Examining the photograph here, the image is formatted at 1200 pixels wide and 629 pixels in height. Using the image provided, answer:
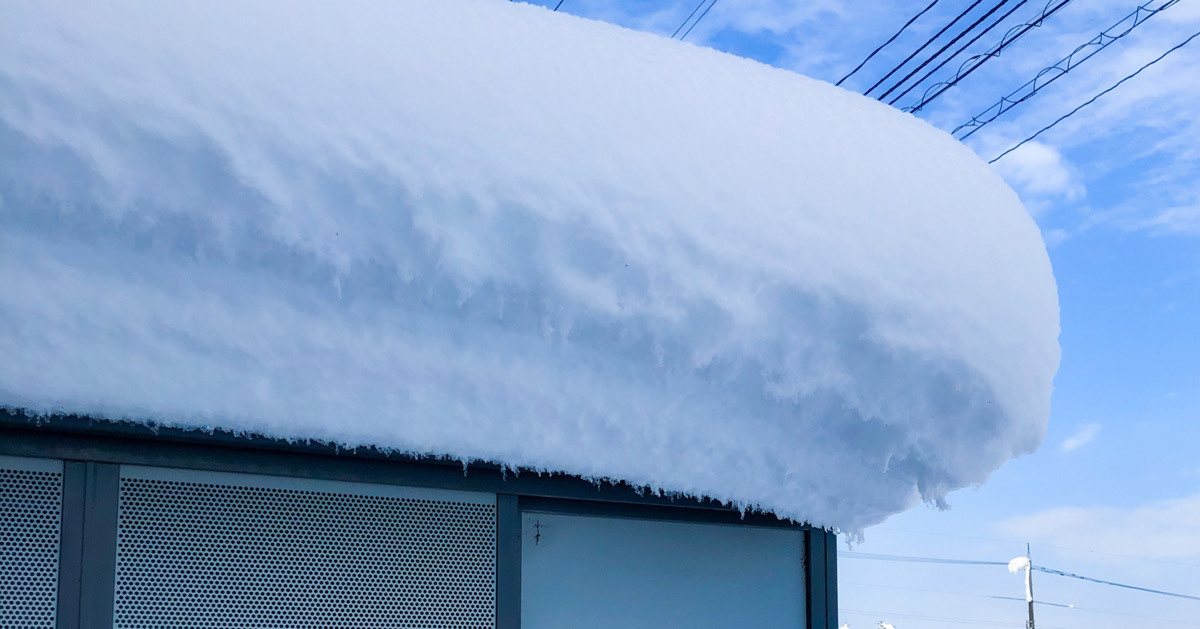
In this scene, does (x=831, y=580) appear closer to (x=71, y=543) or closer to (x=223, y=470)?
(x=223, y=470)

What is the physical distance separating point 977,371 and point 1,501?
2.73 meters

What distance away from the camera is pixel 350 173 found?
Answer: 265cm

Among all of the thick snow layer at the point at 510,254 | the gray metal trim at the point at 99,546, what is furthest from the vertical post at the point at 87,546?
the thick snow layer at the point at 510,254

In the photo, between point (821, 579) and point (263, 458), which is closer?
point (263, 458)

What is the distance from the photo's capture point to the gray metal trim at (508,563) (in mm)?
3176

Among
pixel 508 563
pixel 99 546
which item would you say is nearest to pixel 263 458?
pixel 99 546

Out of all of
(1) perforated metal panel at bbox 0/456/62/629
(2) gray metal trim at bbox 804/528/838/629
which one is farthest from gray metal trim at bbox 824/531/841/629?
(1) perforated metal panel at bbox 0/456/62/629

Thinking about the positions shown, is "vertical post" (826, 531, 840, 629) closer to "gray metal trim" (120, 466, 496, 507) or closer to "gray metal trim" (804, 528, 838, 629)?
"gray metal trim" (804, 528, 838, 629)

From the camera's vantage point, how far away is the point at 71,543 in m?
2.59

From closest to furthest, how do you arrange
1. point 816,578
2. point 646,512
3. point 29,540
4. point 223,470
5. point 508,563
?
point 29,540, point 223,470, point 508,563, point 646,512, point 816,578

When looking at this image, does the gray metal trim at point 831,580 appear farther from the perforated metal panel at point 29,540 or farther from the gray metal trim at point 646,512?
the perforated metal panel at point 29,540

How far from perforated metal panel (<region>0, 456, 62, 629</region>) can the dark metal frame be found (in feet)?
0.09

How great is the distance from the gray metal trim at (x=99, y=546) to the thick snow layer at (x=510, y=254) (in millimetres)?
263

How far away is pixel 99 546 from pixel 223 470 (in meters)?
0.34
